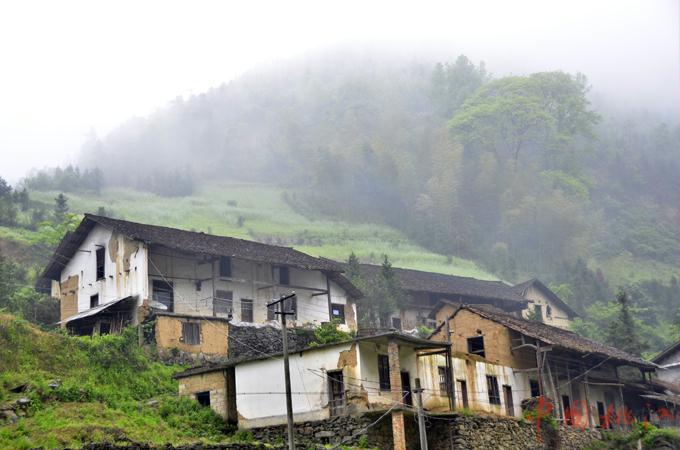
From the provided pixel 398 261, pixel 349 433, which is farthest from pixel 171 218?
pixel 349 433

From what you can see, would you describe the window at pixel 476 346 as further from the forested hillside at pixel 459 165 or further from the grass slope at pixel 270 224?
the grass slope at pixel 270 224

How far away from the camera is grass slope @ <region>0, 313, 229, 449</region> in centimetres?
2631

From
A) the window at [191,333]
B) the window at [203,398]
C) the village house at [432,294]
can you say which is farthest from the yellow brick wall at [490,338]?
the village house at [432,294]

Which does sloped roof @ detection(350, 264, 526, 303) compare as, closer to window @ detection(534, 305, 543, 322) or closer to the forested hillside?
window @ detection(534, 305, 543, 322)

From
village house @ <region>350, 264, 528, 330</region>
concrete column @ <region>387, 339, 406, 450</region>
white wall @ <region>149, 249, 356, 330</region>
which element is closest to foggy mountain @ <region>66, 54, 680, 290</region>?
village house @ <region>350, 264, 528, 330</region>

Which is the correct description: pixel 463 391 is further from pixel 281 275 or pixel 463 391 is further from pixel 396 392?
pixel 281 275

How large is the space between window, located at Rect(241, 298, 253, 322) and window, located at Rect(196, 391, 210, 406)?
12704mm

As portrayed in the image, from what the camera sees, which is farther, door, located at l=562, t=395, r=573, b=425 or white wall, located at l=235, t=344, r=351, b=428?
door, located at l=562, t=395, r=573, b=425

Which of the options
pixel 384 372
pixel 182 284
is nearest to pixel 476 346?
pixel 384 372

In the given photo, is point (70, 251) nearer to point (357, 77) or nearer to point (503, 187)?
point (503, 187)

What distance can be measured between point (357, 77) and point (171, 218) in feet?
260

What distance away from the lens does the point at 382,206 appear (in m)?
119

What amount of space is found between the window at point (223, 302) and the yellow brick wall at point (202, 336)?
3.97m

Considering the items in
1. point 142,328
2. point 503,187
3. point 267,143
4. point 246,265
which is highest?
point 267,143
